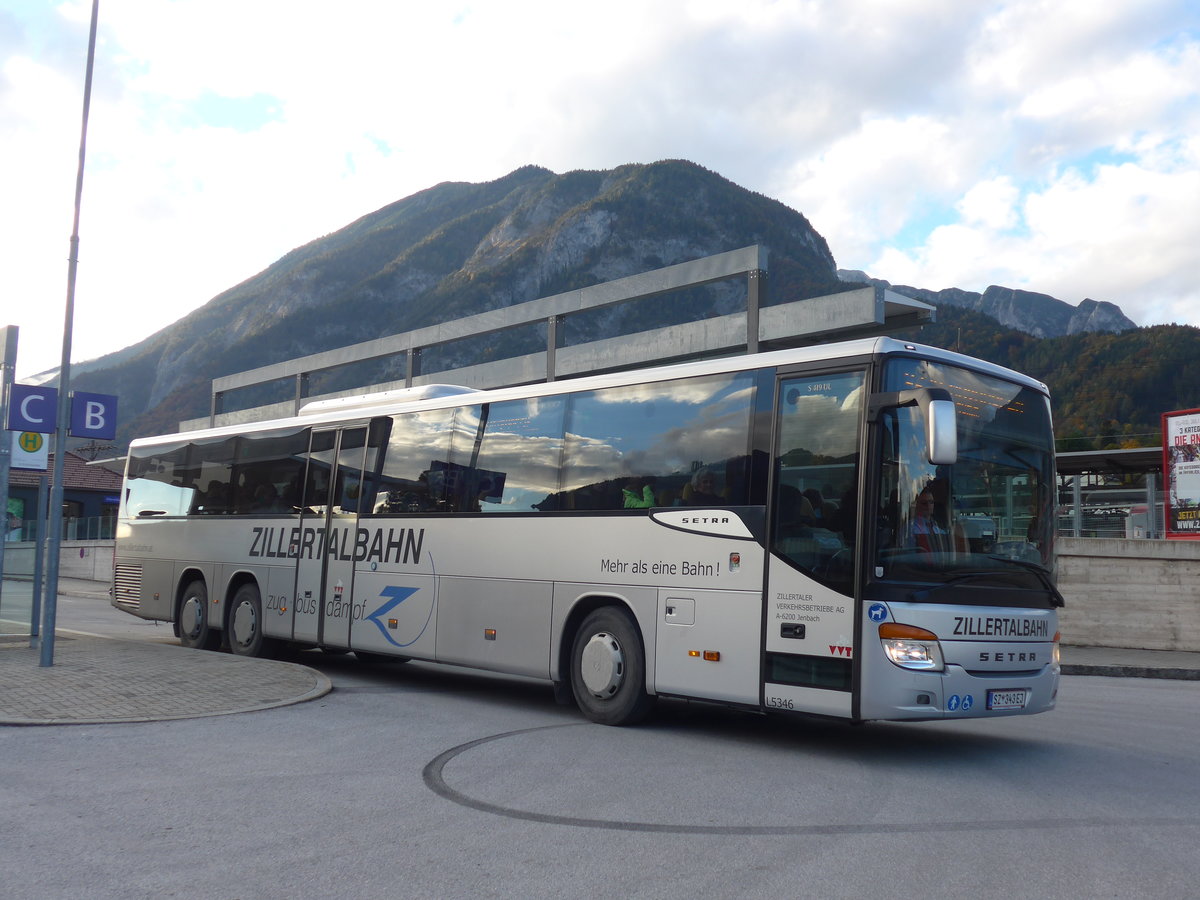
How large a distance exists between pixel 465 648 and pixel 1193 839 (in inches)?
273

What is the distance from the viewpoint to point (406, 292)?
170m

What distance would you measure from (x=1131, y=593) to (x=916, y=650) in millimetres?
13881

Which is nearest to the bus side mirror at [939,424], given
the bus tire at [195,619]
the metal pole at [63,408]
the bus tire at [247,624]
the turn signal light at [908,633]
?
the turn signal light at [908,633]

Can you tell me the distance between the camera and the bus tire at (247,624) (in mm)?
14156

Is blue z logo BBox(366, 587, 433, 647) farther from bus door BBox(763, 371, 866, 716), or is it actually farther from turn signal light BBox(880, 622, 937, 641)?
turn signal light BBox(880, 622, 937, 641)

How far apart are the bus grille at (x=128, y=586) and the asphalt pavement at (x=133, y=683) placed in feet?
3.85

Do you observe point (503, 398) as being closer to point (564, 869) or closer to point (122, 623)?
point (564, 869)

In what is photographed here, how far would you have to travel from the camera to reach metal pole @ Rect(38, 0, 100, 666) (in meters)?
11.8

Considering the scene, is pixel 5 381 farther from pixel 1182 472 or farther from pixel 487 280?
pixel 487 280

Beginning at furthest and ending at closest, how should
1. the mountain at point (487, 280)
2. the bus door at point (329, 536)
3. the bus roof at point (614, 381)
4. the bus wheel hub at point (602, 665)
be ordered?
the mountain at point (487, 280) < the bus door at point (329, 536) < the bus wheel hub at point (602, 665) < the bus roof at point (614, 381)

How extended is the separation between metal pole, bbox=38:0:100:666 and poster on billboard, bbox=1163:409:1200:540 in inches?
722

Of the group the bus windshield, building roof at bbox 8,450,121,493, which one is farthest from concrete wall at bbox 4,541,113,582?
the bus windshield

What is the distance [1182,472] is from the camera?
21.2 metres

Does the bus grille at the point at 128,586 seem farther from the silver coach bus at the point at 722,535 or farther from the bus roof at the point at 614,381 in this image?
the silver coach bus at the point at 722,535
